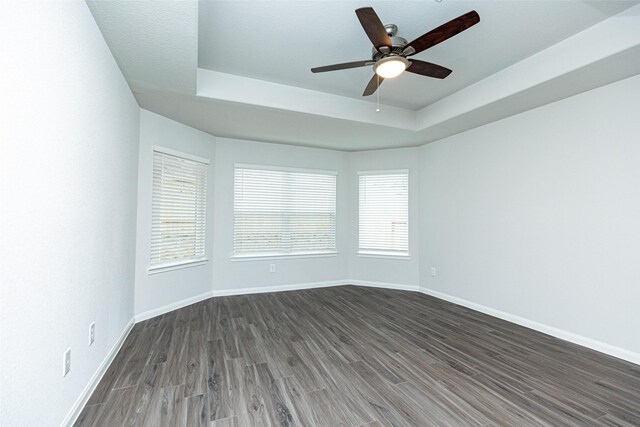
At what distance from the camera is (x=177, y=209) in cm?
382

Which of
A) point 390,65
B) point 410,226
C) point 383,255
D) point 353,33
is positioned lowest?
point 383,255

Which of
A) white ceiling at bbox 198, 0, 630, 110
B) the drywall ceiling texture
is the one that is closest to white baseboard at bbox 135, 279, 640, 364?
the drywall ceiling texture

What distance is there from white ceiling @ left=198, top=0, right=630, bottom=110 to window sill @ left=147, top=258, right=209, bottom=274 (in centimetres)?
241

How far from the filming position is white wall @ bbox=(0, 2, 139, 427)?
3.64 ft

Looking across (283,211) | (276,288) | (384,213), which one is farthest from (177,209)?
(384,213)

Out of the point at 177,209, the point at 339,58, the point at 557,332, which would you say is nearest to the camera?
the point at 339,58

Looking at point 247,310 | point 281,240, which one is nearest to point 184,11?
point 247,310

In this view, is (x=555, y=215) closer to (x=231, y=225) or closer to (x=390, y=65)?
(x=390, y=65)

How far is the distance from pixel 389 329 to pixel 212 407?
2.00 m

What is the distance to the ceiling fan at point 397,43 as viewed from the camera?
1.75 metres

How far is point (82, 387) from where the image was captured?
6.01 ft

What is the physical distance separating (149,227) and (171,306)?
1086 millimetres

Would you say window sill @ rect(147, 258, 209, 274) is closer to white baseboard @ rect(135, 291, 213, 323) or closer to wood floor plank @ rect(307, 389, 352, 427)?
white baseboard @ rect(135, 291, 213, 323)

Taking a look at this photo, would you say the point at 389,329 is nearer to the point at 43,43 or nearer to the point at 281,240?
the point at 281,240
